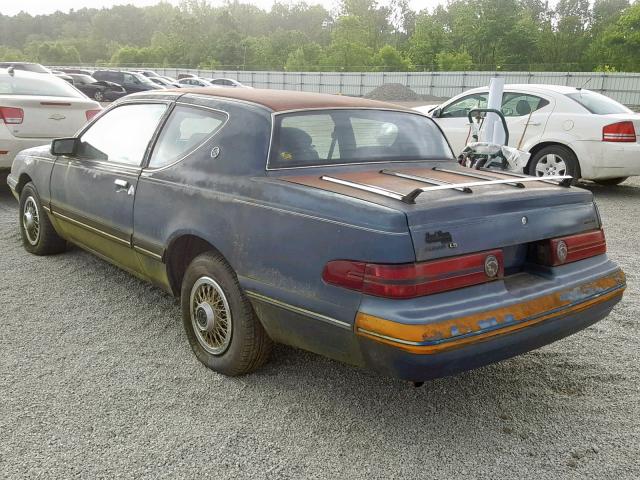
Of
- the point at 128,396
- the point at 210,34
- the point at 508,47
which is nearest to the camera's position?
the point at 128,396

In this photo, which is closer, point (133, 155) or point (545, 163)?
point (133, 155)

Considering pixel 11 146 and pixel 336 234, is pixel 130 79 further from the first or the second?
pixel 336 234

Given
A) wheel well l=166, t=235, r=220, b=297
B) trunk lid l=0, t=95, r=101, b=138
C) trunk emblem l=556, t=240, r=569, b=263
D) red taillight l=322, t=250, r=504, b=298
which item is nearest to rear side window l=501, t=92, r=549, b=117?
trunk lid l=0, t=95, r=101, b=138

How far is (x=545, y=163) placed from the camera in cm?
900

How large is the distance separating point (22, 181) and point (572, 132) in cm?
692

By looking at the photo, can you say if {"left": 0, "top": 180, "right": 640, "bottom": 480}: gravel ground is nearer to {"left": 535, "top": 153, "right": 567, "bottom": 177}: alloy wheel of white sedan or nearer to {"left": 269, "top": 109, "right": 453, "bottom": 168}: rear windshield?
{"left": 269, "top": 109, "right": 453, "bottom": 168}: rear windshield

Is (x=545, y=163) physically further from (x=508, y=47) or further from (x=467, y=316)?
(x=508, y=47)

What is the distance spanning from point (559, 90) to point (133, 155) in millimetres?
7060

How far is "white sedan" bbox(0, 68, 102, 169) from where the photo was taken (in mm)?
7273

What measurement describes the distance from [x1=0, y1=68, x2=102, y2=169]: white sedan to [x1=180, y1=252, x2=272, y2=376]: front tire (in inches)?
190

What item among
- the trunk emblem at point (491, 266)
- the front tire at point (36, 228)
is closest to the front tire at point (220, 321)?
the trunk emblem at point (491, 266)

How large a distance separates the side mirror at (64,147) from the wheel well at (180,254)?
1521mm

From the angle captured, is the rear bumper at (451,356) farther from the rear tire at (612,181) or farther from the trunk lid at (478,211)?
the rear tire at (612,181)

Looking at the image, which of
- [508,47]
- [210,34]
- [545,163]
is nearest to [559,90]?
[545,163]
